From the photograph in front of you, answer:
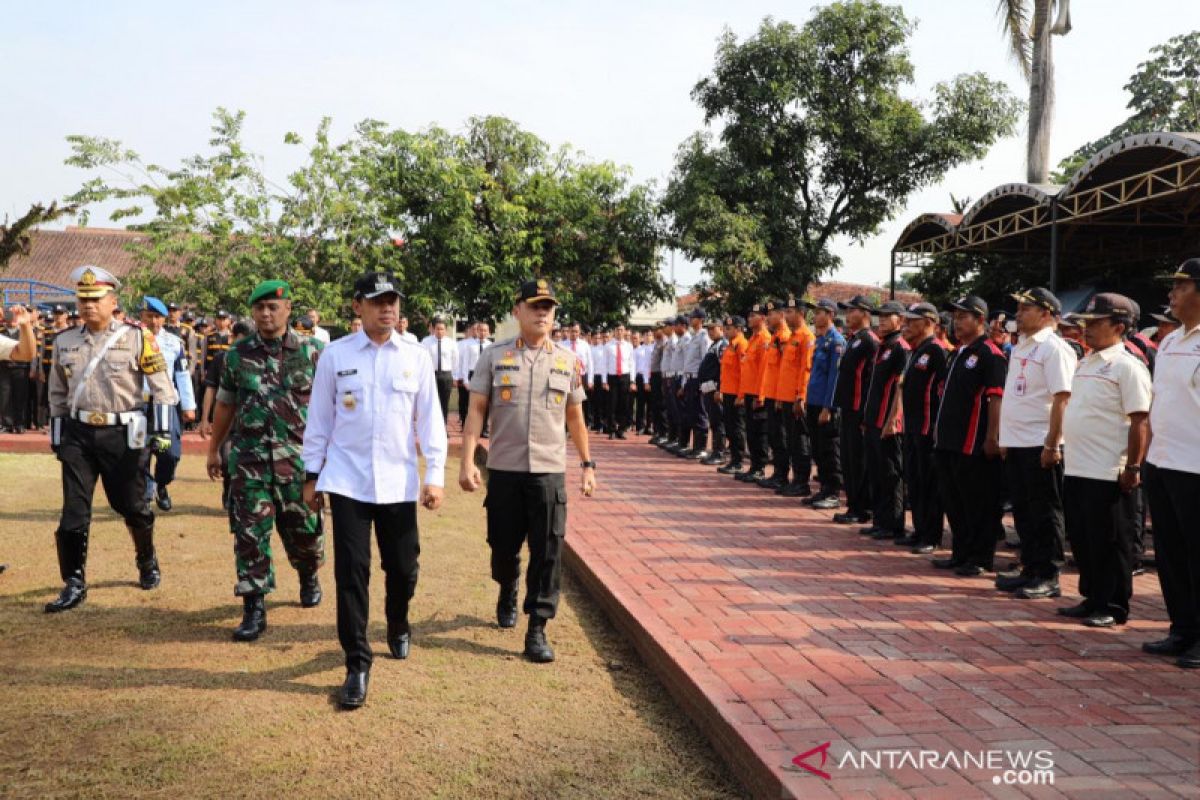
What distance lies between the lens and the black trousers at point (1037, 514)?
6.29 m

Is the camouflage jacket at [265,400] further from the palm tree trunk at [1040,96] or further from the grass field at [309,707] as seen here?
the palm tree trunk at [1040,96]

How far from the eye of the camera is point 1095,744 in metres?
3.78

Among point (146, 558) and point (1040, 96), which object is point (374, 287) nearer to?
point (146, 558)

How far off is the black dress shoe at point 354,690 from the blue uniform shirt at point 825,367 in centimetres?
619

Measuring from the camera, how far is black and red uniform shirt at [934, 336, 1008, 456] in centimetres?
686

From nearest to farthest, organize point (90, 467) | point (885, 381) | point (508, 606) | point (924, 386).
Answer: point (508, 606) → point (90, 467) → point (924, 386) → point (885, 381)

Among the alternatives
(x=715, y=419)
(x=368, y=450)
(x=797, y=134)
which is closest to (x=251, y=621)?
(x=368, y=450)

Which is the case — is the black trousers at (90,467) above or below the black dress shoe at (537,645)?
above

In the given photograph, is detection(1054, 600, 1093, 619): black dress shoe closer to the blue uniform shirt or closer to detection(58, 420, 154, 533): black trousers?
the blue uniform shirt

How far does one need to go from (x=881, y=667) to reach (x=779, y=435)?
6.33m

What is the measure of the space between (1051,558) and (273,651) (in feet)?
15.9

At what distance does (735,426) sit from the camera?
1272 cm

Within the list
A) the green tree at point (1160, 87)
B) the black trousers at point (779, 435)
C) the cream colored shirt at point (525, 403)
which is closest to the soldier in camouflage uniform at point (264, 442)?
the cream colored shirt at point (525, 403)

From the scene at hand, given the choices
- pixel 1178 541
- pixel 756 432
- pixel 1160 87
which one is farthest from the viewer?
pixel 1160 87
